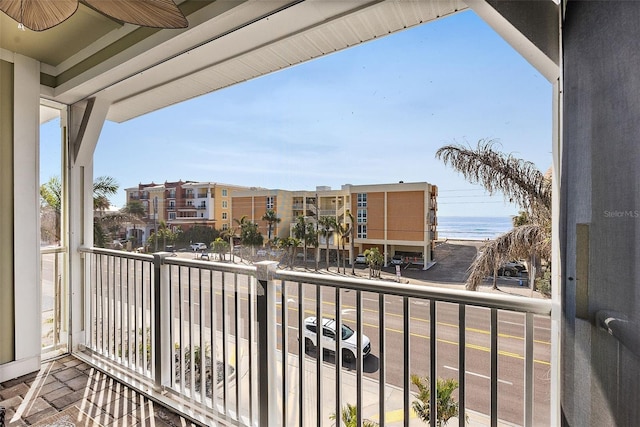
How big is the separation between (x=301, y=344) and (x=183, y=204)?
4.05ft

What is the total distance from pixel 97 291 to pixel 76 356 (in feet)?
1.91

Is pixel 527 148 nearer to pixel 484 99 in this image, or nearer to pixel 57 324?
pixel 484 99

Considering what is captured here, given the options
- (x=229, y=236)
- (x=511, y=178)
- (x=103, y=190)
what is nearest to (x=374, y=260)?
(x=511, y=178)

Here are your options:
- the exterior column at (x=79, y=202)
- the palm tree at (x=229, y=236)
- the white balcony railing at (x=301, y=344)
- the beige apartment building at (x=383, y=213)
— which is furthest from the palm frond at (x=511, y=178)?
the exterior column at (x=79, y=202)

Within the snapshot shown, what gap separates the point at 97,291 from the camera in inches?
110

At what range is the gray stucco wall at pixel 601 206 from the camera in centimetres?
80

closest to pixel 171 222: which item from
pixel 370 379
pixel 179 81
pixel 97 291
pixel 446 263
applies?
pixel 179 81

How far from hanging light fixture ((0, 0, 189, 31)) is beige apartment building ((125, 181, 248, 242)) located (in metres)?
0.87

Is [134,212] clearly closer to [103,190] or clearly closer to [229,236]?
[103,190]

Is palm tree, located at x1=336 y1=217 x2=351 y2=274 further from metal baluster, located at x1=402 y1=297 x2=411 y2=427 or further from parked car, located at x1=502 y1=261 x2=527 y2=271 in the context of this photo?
parked car, located at x1=502 y1=261 x2=527 y2=271

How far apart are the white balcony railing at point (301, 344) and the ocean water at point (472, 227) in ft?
0.72

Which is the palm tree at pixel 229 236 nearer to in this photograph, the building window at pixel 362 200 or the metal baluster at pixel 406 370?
the building window at pixel 362 200

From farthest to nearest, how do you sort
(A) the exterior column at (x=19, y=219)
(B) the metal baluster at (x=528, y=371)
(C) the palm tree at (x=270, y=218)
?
(A) the exterior column at (x=19, y=219)
(C) the palm tree at (x=270, y=218)
(B) the metal baluster at (x=528, y=371)

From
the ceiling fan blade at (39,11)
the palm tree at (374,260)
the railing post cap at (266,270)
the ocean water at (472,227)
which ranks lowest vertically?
the railing post cap at (266,270)
